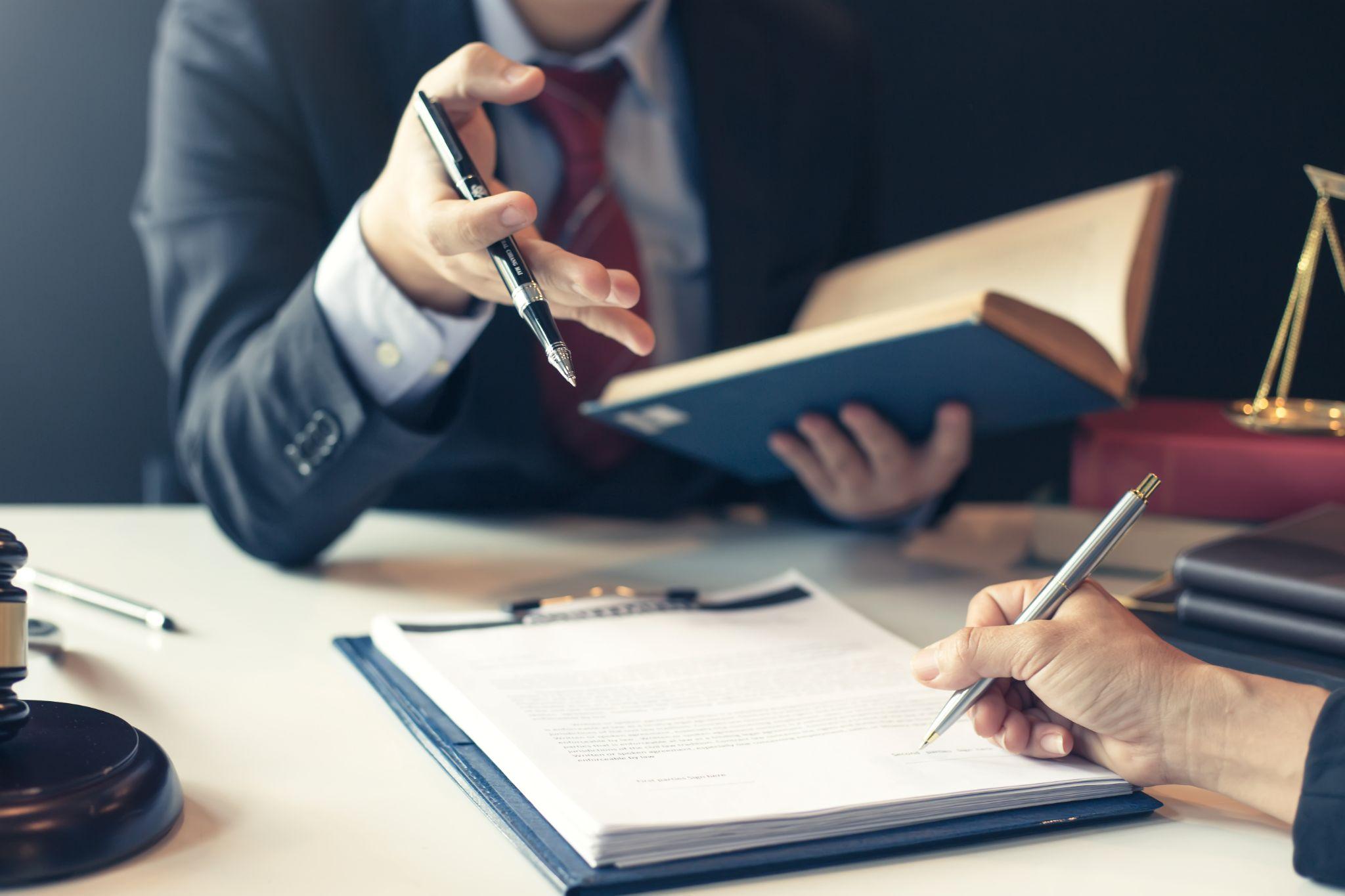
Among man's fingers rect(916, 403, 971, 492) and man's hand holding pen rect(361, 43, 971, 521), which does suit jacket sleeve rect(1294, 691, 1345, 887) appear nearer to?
man's hand holding pen rect(361, 43, 971, 521)

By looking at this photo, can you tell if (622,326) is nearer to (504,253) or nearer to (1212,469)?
(504,253)

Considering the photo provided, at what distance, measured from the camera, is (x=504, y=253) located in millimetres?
709

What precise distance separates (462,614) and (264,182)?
0.61m

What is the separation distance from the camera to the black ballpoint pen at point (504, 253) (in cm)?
67

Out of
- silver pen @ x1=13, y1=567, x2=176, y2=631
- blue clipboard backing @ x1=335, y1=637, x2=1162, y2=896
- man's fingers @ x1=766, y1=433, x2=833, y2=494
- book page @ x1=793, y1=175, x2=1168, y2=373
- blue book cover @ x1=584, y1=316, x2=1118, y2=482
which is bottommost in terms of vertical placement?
silver pen @ x1=13, y1=567, x2=176, y2=631

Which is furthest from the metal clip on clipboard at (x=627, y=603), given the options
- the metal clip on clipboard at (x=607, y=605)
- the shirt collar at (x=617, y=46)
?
the shirt collar at (x=617, y=46)

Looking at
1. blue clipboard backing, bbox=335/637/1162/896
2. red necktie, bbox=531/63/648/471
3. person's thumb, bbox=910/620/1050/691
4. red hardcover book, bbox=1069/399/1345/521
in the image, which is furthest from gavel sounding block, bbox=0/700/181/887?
red hardcover book, bbox=1069/399/1345/521

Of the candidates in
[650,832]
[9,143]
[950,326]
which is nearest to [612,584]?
[950,326]

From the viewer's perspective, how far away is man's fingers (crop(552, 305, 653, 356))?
28.9 inches

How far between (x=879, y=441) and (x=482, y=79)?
0.52m

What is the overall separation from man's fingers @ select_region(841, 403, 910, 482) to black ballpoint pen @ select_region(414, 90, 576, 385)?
0.41 meters

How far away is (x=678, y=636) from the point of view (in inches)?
31.0

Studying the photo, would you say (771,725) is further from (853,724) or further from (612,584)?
(612,584)

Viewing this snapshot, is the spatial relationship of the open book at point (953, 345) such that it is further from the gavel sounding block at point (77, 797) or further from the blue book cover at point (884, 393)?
the gavel sounding block at point (77, 797)
